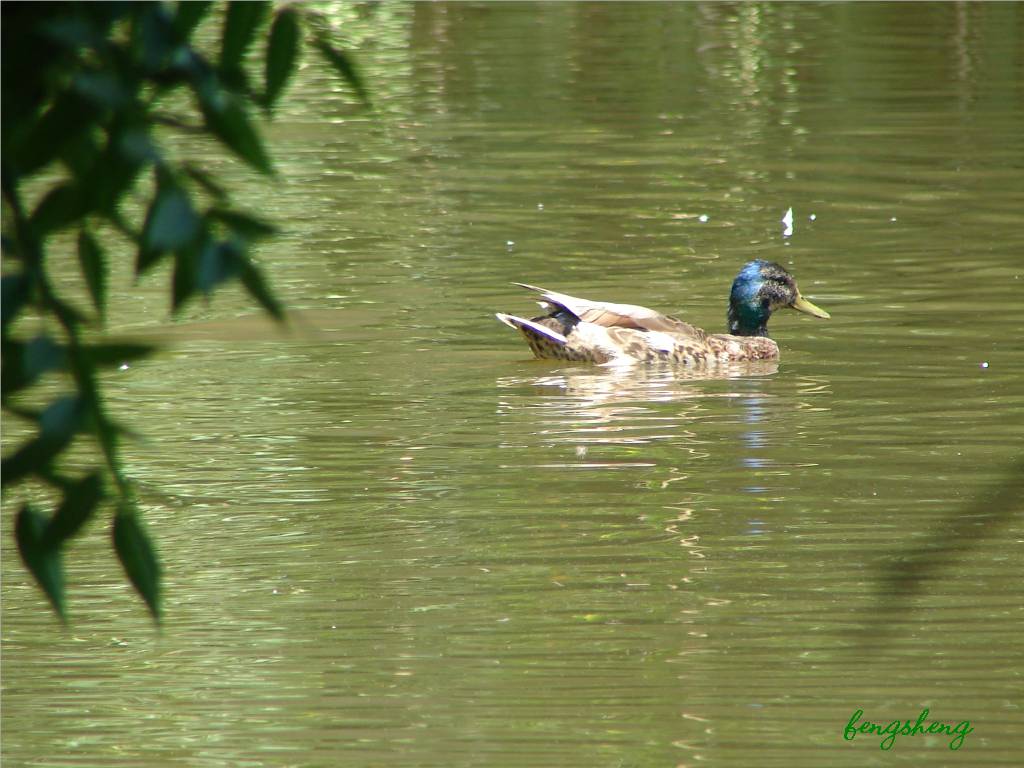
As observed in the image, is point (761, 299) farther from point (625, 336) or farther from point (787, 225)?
point (787, 225)

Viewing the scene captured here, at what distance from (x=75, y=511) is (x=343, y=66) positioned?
2.17 feet

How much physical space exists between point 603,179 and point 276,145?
388cm

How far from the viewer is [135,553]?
91.4 inches

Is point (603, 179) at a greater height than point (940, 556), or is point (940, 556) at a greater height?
point (940, 556)

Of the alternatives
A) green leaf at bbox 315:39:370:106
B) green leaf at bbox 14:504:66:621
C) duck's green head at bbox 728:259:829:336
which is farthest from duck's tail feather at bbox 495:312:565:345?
green leaf at bbox 14:504:66:621

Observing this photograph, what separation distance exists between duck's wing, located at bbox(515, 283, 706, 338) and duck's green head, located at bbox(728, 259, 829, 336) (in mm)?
530

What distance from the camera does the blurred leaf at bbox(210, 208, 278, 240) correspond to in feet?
6.85

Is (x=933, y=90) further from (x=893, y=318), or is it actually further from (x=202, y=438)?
(x=202, y=438)

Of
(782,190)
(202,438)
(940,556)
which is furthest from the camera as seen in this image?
(782,190)

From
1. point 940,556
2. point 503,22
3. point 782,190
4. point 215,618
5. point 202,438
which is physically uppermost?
point 940,556

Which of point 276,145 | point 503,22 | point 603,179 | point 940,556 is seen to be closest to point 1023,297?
point 603,179

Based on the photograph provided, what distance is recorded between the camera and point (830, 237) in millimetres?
13945

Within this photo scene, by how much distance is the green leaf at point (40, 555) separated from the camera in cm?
223

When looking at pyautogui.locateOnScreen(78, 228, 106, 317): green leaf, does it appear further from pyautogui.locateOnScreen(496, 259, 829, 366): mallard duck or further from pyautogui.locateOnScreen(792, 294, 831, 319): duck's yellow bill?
pyautogui.locateOnScreen(792, 294, 831, 319): duck's yellow bill
